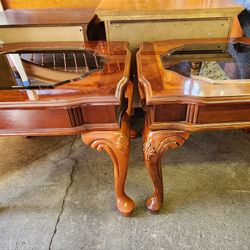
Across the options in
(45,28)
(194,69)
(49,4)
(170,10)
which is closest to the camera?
(194,69)

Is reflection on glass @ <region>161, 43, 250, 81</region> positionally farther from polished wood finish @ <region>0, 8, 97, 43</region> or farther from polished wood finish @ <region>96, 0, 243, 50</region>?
polished wood finish @ <region>0, 8, 97, 43</region>

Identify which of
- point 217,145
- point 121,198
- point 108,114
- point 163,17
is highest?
point 163,17

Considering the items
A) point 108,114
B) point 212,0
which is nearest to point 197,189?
point 108,114

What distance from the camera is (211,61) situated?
2.85ft

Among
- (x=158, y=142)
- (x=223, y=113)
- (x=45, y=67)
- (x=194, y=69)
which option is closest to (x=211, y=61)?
(x=194, y=69)

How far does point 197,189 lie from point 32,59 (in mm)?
958

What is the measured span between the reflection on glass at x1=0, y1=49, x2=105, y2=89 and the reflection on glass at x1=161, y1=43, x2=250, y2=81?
29 centimetres

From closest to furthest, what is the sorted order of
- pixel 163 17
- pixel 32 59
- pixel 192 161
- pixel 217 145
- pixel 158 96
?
pixel 158 96 → pixel 32 59 → pixel 163 17 → pixel 192 161 → pixel 217 145

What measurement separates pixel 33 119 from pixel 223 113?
0.61 meters

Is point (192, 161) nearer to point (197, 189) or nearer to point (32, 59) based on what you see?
point (197, 189)

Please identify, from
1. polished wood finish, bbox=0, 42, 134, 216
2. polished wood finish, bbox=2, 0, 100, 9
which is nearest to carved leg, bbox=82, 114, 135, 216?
polished wood finish, bbox=0, 42, 134, 216

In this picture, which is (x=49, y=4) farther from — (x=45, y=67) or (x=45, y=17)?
(x=45, y=67)

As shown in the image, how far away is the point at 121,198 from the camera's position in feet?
3.05

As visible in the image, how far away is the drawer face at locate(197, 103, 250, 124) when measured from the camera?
0.69 m
